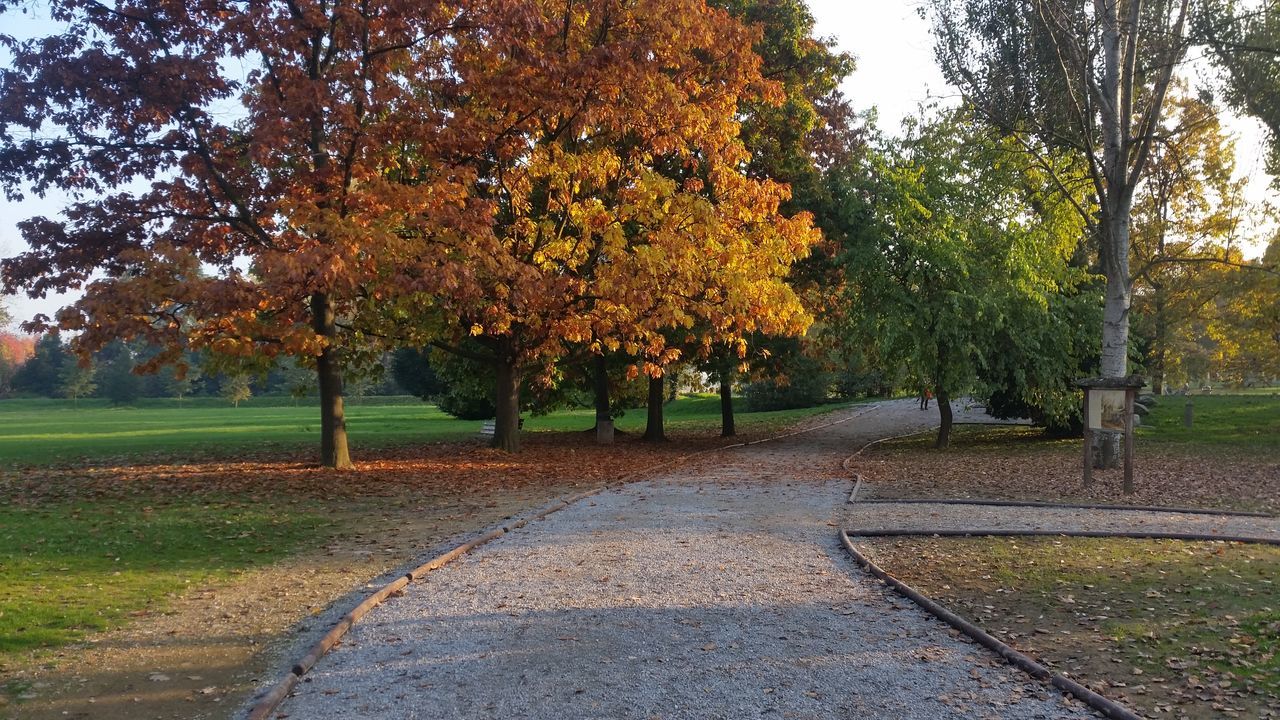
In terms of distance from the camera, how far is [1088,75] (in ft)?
53.4

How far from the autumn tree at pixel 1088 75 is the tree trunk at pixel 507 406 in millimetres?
11652

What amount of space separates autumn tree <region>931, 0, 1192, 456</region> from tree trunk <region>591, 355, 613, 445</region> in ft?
42.0

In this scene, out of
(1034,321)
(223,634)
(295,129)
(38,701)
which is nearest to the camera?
(38,701)

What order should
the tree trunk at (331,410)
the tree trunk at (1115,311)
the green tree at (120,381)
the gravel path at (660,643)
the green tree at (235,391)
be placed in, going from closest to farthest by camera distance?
1. the gravel path at (660,643)
2. the tree trunk at (1115,311)
3. the tree trunk at (331,410)
4. the green tree at (235,391)
5. the green tree at (120,381)

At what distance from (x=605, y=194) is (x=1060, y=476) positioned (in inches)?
417

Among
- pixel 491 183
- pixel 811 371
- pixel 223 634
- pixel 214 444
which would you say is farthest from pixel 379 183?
pixel 811 371

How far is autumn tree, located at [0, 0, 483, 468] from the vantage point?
1330cm

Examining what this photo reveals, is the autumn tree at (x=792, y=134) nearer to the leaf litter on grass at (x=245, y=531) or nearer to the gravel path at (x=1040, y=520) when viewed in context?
the leaf litter on grass at (x=245, y=531)

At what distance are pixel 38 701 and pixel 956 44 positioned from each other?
1874 centimetres

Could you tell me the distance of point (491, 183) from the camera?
18.5m

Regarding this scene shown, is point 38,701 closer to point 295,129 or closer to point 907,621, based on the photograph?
point 907,621

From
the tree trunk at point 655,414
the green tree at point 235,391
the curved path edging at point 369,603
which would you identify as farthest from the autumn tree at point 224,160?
the green tree at point 235,391

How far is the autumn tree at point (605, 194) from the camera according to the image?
604 inches

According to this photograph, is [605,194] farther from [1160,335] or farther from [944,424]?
[1160,335]
